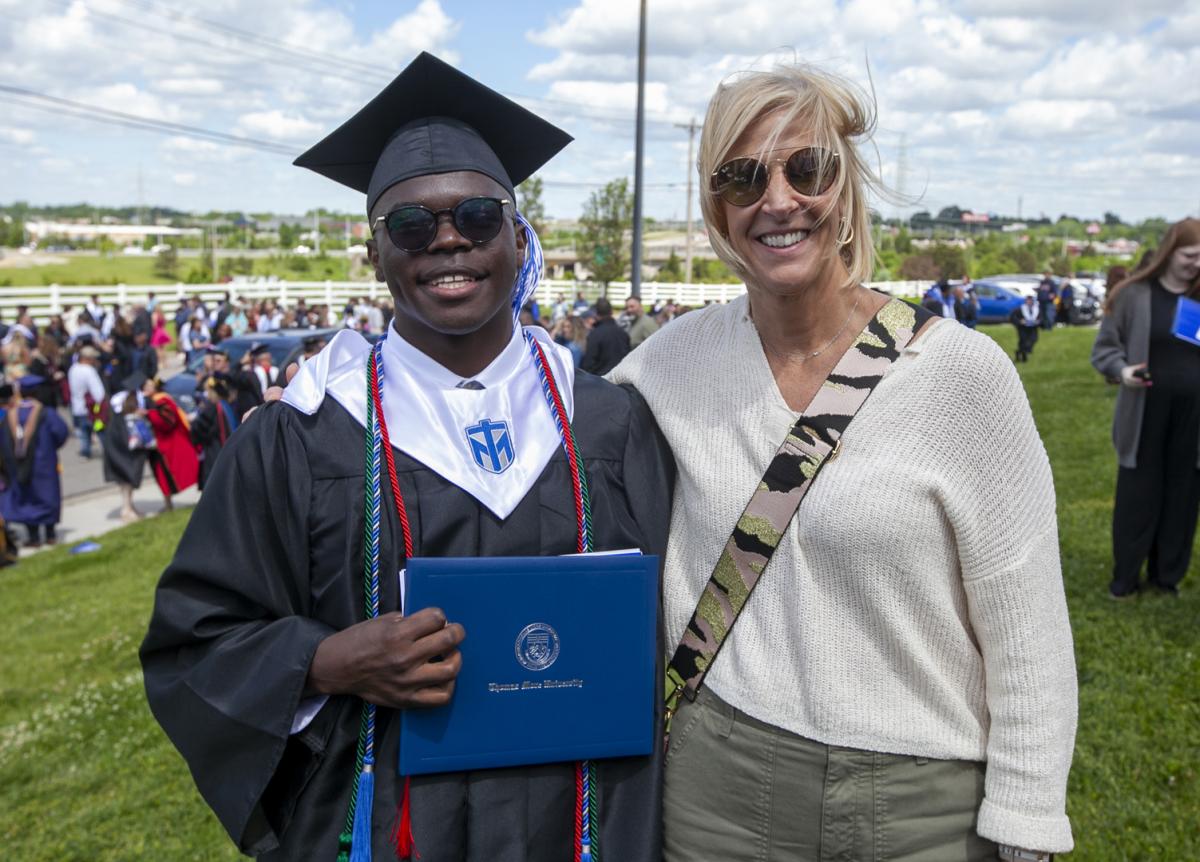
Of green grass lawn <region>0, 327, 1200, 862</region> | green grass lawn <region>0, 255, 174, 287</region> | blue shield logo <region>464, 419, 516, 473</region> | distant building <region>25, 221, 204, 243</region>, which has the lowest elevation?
green grass lawn <region>0, 255, 174, 287</region>

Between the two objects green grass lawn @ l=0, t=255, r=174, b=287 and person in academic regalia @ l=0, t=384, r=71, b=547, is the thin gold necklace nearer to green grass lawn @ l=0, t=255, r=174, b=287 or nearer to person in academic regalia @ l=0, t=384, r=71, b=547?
person in academic regalia @ l=0, t=384, r=71, b=547

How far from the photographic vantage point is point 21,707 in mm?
6059

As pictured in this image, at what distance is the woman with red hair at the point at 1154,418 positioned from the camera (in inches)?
215

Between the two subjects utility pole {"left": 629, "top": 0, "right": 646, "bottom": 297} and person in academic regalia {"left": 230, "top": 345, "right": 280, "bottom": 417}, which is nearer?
person in academic regalia {"left": 230, "top": 345, "right": 280, "bottom": 417}

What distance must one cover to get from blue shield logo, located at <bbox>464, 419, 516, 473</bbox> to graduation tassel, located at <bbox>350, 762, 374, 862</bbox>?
59 cm

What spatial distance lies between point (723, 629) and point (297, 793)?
841mm

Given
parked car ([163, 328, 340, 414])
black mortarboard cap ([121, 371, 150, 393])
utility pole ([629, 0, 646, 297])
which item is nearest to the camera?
black mortarboard cap ([121, 371, 150, 393])

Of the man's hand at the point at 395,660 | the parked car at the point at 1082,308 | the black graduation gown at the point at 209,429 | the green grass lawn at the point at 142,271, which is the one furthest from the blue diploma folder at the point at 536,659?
the green grass lawn at the point at 142,271

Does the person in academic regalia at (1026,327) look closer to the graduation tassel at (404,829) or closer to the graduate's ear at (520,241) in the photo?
the graduate's ear at (520,241)

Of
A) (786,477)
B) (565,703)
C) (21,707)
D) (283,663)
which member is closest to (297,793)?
(283,663)

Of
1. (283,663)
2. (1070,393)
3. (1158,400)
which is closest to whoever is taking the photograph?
(283,663)

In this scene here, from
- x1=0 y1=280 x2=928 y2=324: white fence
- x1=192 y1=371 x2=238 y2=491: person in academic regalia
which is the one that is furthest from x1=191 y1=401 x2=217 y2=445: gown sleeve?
x1=0 y1=280 x2=928 y2=324: white fence

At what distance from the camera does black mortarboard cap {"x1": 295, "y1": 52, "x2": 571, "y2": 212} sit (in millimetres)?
2104

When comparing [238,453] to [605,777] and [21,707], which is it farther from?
[21,707]
